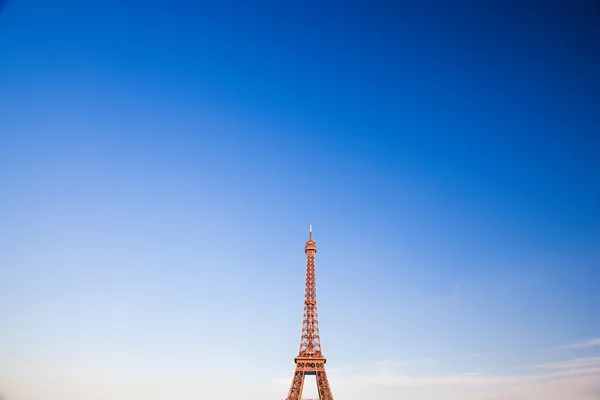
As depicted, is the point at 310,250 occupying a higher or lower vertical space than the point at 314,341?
higher

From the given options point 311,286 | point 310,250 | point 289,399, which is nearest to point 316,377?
point 289,399

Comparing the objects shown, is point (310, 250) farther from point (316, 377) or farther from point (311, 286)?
point (316, 377)

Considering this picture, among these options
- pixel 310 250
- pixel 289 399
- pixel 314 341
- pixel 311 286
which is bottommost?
pixel 289 399

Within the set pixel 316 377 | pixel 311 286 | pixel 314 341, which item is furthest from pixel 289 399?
pixel 311 286

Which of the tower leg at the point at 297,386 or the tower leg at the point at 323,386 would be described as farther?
the tower leg at the point at 297,386

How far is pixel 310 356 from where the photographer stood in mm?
76062

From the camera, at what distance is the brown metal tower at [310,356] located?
73.9 metres

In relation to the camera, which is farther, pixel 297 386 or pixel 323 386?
pixel 297 386

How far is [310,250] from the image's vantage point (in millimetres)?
84812

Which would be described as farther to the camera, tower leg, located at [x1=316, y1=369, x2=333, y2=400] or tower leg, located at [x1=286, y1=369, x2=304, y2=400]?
tower leg, located at [x1=286, y1=369, x2=304, y2=400]

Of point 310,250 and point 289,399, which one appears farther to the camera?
point 310,250

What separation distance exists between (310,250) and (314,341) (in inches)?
706

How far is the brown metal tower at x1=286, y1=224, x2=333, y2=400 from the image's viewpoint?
Answer: 73875mm

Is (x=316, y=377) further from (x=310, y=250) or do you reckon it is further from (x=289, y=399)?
(x=310, y=250)
